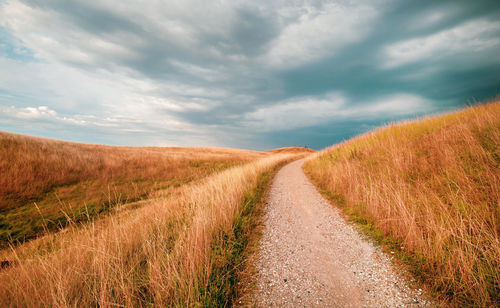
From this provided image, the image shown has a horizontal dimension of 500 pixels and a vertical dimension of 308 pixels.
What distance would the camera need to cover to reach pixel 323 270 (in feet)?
10.3

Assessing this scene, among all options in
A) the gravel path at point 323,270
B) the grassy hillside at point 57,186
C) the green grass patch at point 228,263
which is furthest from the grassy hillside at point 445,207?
the grassy hillside at point 57,186

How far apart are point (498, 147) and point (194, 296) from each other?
7613 millimetres

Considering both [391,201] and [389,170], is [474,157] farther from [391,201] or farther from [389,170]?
[391,201]

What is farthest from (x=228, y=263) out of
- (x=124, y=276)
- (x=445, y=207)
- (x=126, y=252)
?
(x=445, y=207)

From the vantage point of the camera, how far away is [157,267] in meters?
2.65

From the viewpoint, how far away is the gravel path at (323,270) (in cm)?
251

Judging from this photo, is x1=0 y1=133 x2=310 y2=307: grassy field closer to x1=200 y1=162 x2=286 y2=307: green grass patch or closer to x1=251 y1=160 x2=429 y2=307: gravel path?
x1=200 y1=162 x2=286 y2=307: green grass patch

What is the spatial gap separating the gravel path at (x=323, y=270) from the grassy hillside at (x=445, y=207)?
53cm

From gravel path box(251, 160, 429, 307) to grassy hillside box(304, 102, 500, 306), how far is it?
0.53 meters

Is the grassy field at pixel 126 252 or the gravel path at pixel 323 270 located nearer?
the grassy field at pixel 126 252

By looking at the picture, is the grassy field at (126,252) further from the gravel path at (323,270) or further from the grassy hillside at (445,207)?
the grassy hillside at (445,207)

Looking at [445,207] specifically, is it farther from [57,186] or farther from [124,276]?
[57,186]

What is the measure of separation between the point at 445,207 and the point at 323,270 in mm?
2742

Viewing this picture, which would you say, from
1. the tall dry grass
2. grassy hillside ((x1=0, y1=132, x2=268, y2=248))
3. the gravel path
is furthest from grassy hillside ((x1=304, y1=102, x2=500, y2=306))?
grassy hillside ((x1=0, y1=132, x2=268, y2=248))
